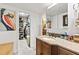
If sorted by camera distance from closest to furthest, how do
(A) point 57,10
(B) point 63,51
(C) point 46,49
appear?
(B) point 63,51 → (A) point 57,10 → (C) point 46,49

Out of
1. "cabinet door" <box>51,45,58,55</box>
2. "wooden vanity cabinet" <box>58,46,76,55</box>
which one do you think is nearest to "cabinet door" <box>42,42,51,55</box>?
"cabinet door" <box>51,45,58,55</box>

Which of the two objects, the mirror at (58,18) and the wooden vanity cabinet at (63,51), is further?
the mirror at (58,18)

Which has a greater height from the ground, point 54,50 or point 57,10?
point 57,10

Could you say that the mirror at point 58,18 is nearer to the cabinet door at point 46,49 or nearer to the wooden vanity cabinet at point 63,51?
the cabinet door at point 46,49

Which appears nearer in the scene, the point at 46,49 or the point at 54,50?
the point at 54,50

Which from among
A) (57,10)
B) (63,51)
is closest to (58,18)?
(57,10)

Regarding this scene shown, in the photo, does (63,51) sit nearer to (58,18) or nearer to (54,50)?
(54,50)

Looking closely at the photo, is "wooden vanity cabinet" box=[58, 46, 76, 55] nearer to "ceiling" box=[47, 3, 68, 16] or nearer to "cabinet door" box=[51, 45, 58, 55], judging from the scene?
"cabinet door" box=[51, 45, 58, 55]

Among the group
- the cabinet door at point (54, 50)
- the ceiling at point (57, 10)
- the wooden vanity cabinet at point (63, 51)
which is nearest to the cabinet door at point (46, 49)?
the cabinet door at point (54, 50)

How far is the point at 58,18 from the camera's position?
255cm

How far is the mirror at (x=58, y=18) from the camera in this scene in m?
2.44

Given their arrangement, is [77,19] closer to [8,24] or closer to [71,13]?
[71,13]

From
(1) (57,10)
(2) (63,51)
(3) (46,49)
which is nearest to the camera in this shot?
(2) (63,51)

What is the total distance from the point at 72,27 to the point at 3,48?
1.62 metres
